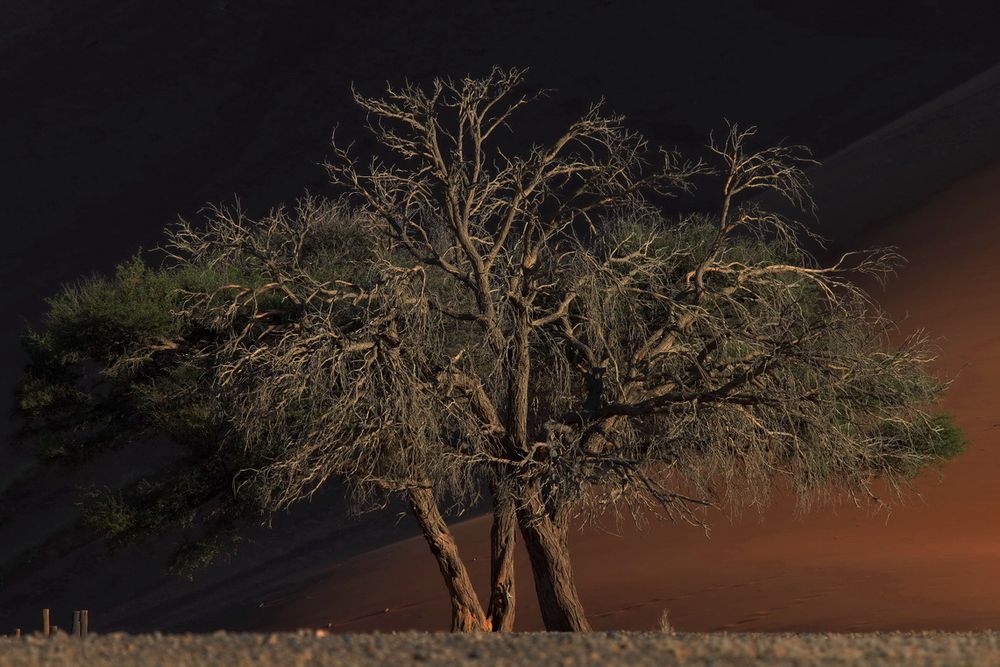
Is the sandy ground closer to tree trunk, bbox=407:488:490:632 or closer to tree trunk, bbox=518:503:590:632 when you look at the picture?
tree trunk, bbox=518:503:590:632

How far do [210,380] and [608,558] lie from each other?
415 inches

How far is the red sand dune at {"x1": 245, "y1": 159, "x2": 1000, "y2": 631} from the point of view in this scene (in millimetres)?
19703

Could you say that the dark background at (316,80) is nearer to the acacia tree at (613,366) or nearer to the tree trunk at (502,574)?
the acacia tree at (613,366)

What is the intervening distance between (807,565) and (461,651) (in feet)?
49.9

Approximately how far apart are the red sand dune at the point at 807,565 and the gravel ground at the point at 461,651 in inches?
340

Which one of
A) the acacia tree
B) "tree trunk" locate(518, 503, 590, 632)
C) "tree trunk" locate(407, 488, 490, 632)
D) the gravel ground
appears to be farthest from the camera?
"tree trunk" locate(407, 488, 490, 632)

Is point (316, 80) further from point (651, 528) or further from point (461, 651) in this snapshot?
point (461, 651)

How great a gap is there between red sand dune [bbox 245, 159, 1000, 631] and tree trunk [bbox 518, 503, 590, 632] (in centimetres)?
390

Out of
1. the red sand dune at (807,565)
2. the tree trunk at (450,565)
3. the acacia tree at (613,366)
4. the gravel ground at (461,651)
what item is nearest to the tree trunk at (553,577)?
the acacia tree at (613,366)

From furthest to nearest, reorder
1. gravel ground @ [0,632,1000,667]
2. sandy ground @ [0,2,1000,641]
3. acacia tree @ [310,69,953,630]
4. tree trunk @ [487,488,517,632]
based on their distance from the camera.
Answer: sandy ground @ [0,2,1000,641], tree trunk @ [487,488,517,632], acacia tree @ [310,69,953,630], gravel ground @ [0,632,1000,667]

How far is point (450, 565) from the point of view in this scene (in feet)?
56.4

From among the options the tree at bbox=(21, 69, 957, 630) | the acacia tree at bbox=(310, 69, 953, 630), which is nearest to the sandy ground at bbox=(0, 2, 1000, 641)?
the acacia tree at bbox=(310, 69, 953, 630)

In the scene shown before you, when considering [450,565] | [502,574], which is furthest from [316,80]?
[502,574]

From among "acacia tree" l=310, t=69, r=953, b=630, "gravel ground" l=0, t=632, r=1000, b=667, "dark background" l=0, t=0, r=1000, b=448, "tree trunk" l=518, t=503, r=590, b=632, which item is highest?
"dark background" l=0, t=0, r=1000, b=448
